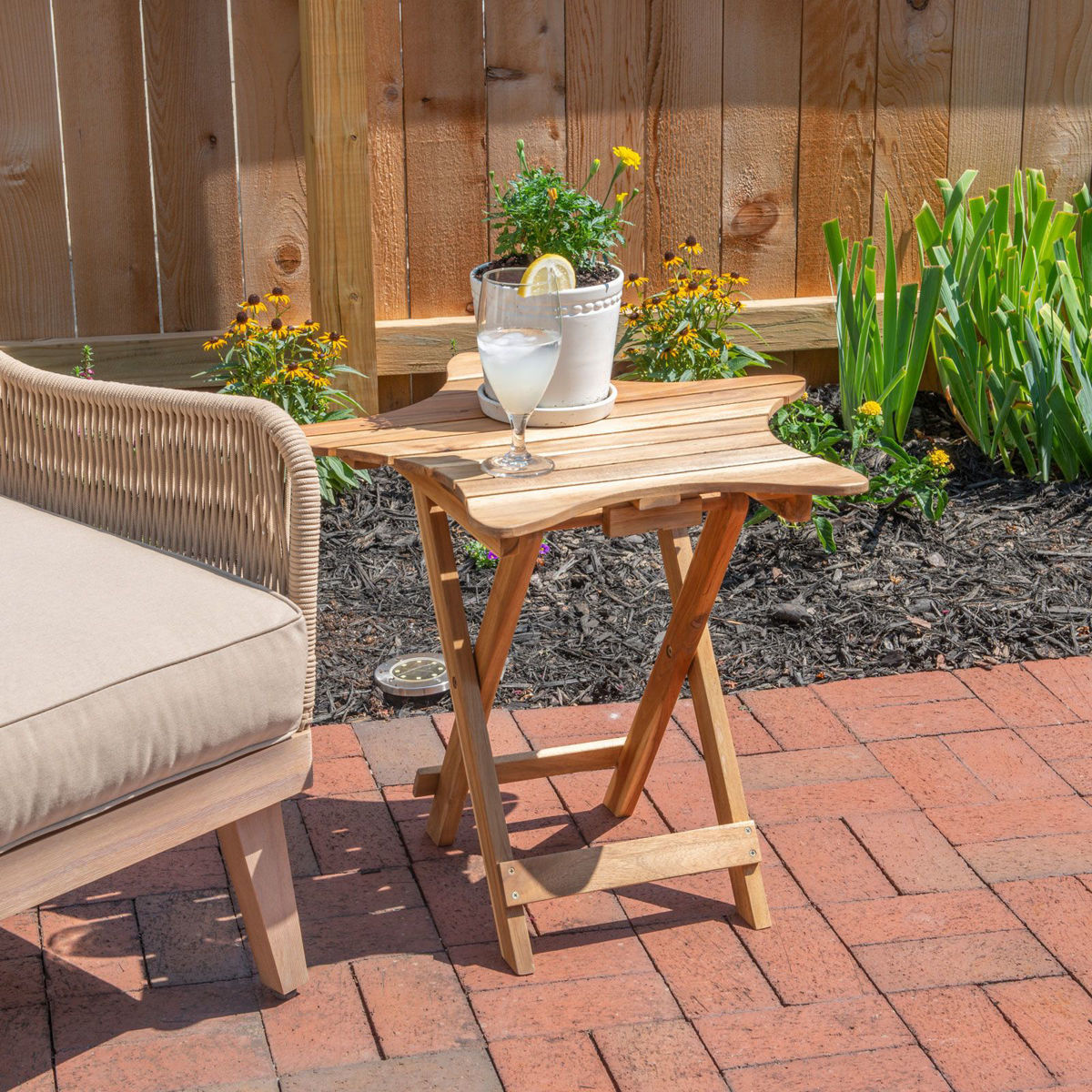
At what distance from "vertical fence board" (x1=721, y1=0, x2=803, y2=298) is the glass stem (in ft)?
7.32

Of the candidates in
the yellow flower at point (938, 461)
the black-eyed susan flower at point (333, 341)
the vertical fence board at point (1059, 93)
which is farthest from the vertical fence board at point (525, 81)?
the vertical fence board at point (1059, 93)

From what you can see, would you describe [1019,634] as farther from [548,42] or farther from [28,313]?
[28,313]

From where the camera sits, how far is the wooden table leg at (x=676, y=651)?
2.05m

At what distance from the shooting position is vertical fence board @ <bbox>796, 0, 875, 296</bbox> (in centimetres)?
387

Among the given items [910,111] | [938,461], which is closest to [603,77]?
[910,111]

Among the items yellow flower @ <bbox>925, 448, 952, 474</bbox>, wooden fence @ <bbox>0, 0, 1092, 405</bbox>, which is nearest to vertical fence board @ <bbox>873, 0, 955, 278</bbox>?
wooden fence @ <bbox>0, 0, 1092, 405</bbox>

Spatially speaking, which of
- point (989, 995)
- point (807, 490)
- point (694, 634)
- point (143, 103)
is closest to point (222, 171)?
point (143, 103)

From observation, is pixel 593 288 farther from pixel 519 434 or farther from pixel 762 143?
pixel 762 143

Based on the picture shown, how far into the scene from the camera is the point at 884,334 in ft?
11.8

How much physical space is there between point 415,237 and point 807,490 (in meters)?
2.23

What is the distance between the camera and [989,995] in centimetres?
200

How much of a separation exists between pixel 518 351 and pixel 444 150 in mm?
2034

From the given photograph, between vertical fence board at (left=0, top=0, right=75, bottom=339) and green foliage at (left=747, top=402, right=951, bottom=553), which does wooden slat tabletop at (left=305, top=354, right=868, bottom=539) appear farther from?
vertical fence board at (left=0, top=0, right=75, bottom=339)

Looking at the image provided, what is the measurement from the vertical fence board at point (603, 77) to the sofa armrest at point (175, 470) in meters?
1.93
